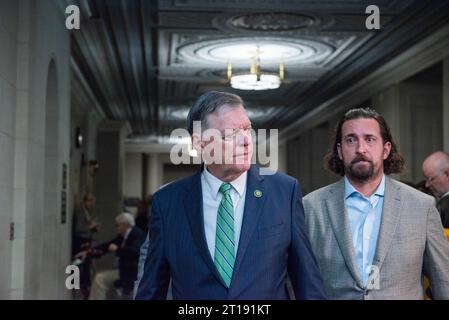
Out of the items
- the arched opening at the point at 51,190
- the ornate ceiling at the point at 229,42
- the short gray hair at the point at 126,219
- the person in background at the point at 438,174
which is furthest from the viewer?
the short gray hair at the point at 126,219

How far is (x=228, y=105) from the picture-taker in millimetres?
1953

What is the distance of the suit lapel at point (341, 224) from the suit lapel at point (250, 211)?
1.84 ft

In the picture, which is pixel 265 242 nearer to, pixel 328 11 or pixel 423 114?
pixel 328 11

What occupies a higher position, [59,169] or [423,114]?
[423,114]

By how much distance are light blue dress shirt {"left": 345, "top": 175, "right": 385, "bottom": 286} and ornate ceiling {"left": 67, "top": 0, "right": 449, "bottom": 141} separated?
174 inches

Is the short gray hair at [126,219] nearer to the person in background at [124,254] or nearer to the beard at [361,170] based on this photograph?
the person in background at [124,254]

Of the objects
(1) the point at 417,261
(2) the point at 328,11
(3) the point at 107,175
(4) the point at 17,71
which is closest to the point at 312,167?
(3) the point at 107,175

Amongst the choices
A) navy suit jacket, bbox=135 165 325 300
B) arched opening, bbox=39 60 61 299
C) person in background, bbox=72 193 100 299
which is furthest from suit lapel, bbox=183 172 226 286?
person in background, bbox=72 193 100 299

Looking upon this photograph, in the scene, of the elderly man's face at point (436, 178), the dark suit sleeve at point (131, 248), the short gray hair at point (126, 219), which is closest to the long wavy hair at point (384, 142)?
the elderly man's face at point (436, 178)

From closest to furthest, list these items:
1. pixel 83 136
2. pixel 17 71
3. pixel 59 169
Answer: pixel 17 71
pixel 59 169
pixel 83 136

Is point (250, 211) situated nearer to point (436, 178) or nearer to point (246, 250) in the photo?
point (246, 250)

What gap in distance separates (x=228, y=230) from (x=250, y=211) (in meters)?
0.09

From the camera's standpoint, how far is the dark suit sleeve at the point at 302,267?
1937mm

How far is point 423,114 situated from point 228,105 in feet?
28.1
